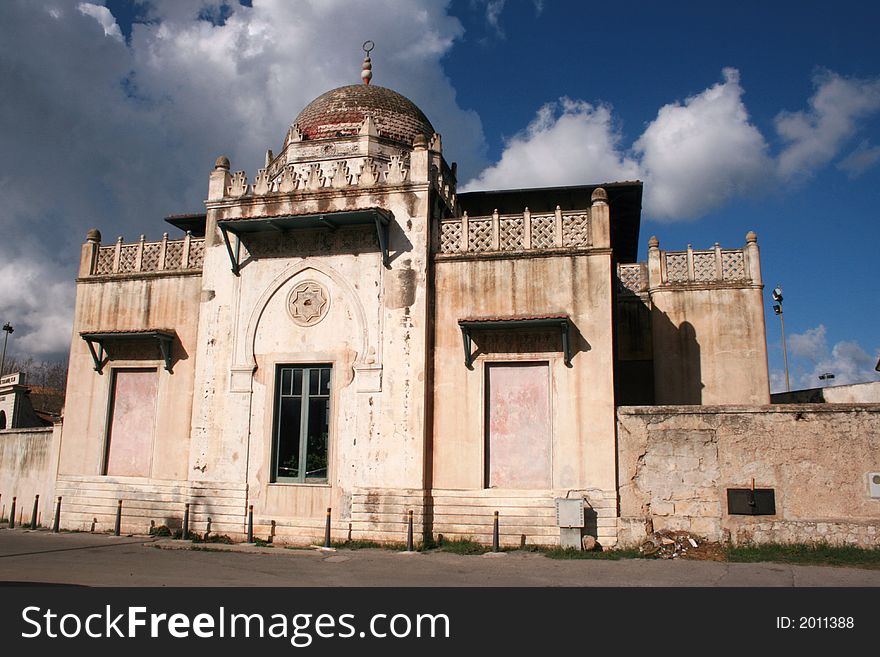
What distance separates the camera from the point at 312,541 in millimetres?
14977

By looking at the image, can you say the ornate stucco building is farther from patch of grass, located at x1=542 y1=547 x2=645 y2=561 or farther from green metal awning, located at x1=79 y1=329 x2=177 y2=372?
patch of grass, located at x1=542 y1=547 x2=645 y2=561

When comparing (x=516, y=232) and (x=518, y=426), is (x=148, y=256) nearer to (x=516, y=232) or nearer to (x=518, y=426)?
(x=516, y=232)

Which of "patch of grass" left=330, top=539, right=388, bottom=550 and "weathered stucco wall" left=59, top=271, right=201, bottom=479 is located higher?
"weathered stucco wall" left=59, top=271, right=201, bottom=479

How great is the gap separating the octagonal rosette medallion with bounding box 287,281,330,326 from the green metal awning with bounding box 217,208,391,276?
53.0 inches

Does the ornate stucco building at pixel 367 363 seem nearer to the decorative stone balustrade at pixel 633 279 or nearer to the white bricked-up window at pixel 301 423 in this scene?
the white bricked-up window at pixel 301 423

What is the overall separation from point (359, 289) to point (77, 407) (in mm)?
7921

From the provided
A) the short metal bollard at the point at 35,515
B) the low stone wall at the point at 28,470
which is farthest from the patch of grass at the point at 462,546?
the short metal bollard at the point at 35,515

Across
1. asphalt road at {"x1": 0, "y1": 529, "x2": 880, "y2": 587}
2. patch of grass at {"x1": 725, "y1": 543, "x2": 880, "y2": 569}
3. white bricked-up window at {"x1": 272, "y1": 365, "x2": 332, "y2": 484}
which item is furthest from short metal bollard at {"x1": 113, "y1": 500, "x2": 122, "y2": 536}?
patch of grass at {"x1": 725, "y1": 543, "x2": 880, "y2": 569}

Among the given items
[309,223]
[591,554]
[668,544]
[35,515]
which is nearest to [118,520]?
[35,515]

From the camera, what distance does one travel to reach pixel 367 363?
1544 cm

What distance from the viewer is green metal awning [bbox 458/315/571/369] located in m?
14.4

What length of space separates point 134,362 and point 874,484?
52.6 feet
